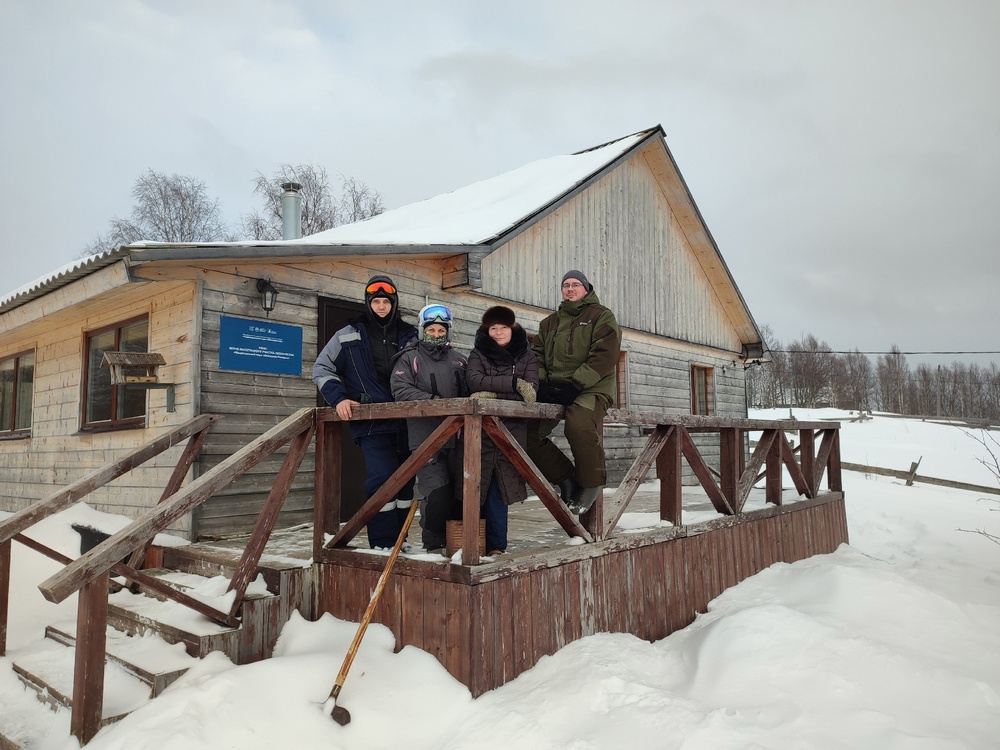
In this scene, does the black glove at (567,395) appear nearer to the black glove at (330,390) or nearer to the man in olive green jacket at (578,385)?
the man in olive green jacket at (578,385)

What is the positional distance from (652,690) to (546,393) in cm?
168

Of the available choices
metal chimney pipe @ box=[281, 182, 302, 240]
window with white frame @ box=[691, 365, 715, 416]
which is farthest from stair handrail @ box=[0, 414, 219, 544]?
window with white frame @ box=[691, 365, 715, 416]

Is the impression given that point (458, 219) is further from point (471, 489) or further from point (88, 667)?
point (88, 667)

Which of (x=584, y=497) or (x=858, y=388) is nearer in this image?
(x=584, y=497)

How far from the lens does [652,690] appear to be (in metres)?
3.35

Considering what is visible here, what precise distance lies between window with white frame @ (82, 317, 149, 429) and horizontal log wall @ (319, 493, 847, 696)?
132 inches

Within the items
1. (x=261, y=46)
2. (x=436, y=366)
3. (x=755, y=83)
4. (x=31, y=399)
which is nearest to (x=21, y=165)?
(x=261, y=46)

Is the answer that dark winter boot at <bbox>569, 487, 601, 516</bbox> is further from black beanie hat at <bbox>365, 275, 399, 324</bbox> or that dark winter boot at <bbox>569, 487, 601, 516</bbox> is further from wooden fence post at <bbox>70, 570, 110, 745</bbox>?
wooden fence post at <bbox>70, 570, 110, 745</bbox>

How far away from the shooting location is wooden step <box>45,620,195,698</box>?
3.13 metres

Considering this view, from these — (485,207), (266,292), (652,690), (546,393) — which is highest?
(485,207)

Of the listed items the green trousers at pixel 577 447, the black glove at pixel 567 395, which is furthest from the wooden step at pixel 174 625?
the black glove at pixel 567 395

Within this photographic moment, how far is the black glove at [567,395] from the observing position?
4023mm

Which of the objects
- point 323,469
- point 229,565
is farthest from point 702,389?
point 229,565

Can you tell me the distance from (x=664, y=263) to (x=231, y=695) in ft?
32.6
